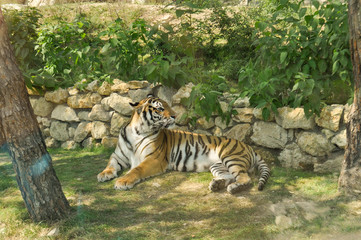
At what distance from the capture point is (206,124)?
19.4ft

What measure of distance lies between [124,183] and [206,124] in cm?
169

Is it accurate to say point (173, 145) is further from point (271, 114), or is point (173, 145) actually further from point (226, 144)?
point (271, 114)

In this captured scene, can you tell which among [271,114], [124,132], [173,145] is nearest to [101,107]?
[124,132]

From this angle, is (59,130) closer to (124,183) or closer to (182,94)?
(182,94)

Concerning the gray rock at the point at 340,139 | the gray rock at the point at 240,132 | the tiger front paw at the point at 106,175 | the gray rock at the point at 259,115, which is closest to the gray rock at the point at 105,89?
the tiger front paw at the point at 106,175

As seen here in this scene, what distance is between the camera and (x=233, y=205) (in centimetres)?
415

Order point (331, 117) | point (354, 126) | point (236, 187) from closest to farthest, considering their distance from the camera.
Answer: point (354, 126), point (236, 187), point (331, 117)

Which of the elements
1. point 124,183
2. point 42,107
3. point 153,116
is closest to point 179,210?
point 124,183

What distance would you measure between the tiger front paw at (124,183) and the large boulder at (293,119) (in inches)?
81.6

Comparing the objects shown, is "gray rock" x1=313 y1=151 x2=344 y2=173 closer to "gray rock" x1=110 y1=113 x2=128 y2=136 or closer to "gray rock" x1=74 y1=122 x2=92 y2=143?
"gray rock" x1=110 y1=113 x2=128 y2=136

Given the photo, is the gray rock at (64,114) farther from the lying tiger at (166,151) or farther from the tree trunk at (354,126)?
the tree trunk at (354,126)

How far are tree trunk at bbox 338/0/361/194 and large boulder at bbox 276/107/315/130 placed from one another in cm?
99

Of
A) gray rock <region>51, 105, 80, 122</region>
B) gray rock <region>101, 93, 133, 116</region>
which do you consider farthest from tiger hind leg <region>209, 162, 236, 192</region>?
gray rock <region>51, 105, 80, 122</region>

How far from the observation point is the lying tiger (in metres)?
5.13
